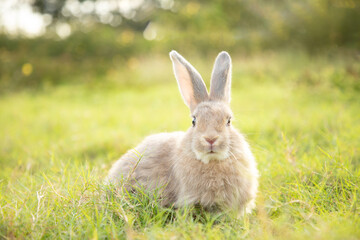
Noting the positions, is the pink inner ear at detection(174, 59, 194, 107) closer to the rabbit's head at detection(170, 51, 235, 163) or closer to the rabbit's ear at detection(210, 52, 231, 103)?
the rabbit's head at detection(170, 51, 235, 163)

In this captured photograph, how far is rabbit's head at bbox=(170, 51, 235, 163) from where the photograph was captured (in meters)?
2.64

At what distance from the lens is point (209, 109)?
2.87 metres

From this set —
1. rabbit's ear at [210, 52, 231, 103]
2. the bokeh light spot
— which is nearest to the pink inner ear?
rabbit's ear at [210, 52, 231, 103]

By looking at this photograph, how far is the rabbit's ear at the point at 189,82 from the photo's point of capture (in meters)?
3.06

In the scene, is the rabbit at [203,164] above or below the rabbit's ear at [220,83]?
below

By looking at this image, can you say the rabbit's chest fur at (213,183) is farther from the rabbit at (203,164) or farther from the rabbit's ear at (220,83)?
the rabbit's ear at (220,83)

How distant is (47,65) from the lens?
44.4 ft

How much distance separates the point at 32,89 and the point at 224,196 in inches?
446

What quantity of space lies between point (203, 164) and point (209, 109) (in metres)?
0.53

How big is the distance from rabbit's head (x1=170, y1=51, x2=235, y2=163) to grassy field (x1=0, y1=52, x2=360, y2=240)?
1.88 ft

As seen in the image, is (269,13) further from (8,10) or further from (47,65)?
(8,10)

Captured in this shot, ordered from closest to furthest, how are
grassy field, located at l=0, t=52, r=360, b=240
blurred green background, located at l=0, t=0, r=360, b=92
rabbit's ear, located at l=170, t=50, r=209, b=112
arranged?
grassy field, located at l=0, t=52, r=360, b=240, rabbit's ear, located at l=170, t=50, r=209, b=112, blurred green background, located at l=0, t=0, r=360, b=92

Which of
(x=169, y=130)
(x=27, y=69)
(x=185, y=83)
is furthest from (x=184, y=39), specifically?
(x=185, y=83)

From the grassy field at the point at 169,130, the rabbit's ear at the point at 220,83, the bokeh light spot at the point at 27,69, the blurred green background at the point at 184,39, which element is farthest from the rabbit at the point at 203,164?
the bokeh light spot at the point at 27,69
